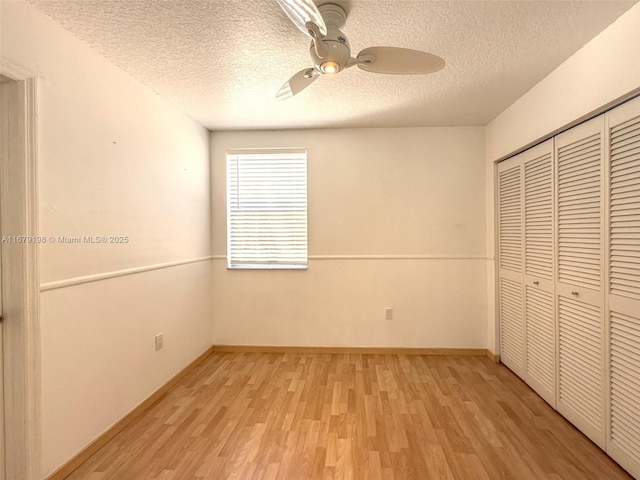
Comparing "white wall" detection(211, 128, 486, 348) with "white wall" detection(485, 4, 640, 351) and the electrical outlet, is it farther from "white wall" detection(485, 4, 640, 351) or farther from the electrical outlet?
the electrical outlet

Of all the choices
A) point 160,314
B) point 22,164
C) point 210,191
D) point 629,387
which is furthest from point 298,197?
point 629,387

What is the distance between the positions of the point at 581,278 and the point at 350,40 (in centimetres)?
206

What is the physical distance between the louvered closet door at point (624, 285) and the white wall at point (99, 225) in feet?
9.80

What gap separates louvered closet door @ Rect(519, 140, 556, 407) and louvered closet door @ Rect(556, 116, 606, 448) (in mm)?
98

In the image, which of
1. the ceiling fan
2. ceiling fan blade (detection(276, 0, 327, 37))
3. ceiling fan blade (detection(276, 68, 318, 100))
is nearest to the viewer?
ceiling fan blade (detection(276, 0, 327, 37))

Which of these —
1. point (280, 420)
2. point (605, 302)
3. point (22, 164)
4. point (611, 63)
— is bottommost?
point (280, 420)

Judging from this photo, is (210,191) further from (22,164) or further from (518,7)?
(518,7)

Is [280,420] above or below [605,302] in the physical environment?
below

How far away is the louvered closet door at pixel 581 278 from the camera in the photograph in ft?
6.59

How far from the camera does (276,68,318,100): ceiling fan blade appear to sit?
1792 mm

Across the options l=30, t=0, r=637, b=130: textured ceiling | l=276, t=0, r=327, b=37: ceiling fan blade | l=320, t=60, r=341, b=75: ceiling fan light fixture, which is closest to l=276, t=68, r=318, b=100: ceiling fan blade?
l=320, t=60, r=341, b=75: ceiling fan light fixture

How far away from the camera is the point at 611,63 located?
6.00 feet

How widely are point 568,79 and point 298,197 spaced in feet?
8.11

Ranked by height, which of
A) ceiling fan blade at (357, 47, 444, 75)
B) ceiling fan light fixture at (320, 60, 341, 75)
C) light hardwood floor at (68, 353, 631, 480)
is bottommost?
light hardwood floor at (68, 353, 631, 480)
